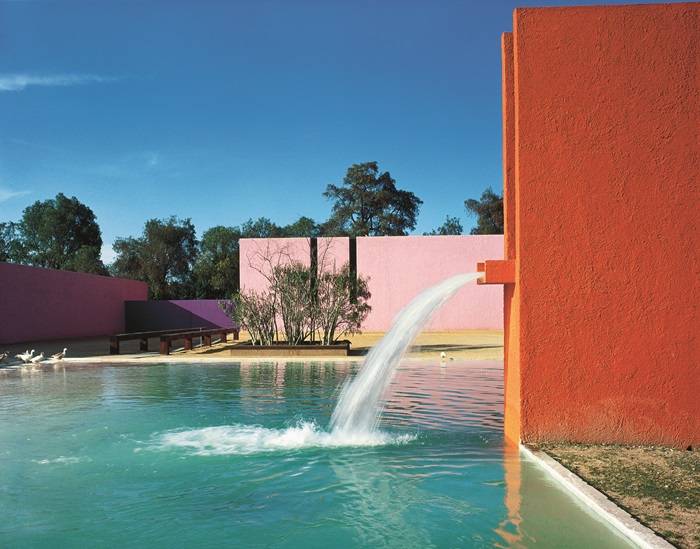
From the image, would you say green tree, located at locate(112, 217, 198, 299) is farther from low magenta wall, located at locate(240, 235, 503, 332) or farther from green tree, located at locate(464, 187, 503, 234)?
green tree, located at locate(464, 187, 503, 234)

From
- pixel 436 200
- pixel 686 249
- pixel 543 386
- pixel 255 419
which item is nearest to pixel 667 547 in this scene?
pixel 543 386

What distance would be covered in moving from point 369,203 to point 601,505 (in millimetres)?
45930

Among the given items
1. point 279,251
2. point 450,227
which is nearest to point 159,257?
point 279,251

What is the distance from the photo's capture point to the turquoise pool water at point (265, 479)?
4.05 m

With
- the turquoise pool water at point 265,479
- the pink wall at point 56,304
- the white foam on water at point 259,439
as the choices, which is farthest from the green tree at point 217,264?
the white foam on water at point 259,439

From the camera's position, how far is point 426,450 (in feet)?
20.3

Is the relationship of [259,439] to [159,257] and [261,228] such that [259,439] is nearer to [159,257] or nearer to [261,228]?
[159,257]

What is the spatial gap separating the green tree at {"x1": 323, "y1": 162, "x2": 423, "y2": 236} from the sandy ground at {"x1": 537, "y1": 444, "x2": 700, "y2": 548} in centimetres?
4355

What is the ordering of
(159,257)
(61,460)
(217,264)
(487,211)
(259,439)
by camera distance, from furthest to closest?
(487,211)
(159,257)
(217,264)
(259,439)
(61,460)

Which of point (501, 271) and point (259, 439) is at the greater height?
point (501, 271)

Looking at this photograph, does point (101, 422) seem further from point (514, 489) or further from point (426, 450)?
point (514, 489)

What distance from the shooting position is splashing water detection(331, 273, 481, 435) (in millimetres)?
6922

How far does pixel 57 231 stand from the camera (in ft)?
176

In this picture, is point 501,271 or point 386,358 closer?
point 501,271
